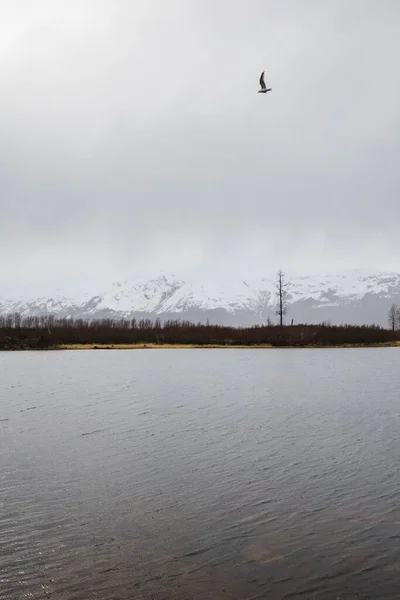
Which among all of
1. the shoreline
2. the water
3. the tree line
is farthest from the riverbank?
the water

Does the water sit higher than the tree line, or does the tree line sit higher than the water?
the tree line

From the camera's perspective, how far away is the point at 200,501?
14.7 metres

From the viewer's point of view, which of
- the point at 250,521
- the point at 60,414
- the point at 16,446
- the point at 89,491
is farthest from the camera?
the point at 60,414

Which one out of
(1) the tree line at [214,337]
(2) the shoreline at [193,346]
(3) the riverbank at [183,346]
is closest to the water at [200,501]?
(2) the shoreline at [193,346]

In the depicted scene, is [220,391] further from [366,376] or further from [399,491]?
[399,491]

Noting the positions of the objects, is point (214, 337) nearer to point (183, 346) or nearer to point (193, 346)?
point (193, 346)

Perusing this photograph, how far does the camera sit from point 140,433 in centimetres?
2372

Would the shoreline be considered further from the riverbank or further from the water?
the water

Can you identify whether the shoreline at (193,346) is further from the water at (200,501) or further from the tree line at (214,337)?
the water at (200,501)

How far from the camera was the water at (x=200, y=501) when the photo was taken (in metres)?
10.0

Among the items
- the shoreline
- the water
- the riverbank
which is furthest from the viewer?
the riverbank

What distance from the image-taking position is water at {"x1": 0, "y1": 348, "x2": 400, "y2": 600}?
10.0 metres

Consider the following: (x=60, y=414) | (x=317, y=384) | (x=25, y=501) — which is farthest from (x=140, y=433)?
(x=317, y=384)

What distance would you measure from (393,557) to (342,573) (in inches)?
53.4
